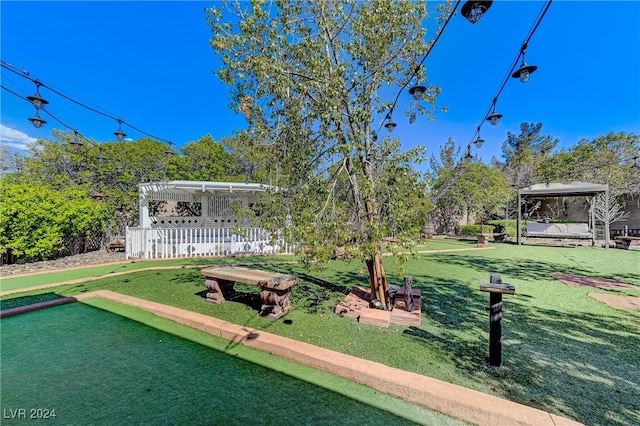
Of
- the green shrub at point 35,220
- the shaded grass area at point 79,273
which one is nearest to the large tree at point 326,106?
the shaded grass area at point 79,273

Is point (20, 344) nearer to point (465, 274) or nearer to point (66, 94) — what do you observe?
point (66, 94)

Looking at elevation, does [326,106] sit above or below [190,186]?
above

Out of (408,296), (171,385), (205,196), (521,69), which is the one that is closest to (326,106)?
(408,296)

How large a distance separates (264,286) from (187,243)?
247 inches

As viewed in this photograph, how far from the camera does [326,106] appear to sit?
10.6 ft

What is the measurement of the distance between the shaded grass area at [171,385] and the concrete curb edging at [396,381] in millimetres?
71

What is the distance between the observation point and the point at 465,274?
20.4 feet

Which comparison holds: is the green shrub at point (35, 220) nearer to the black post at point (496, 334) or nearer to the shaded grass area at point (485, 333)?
the shaded grass area at point (485, 333)

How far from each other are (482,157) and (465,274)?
19.3m

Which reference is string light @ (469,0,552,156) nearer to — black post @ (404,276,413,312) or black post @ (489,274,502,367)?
black post @ (489,274,502,367)

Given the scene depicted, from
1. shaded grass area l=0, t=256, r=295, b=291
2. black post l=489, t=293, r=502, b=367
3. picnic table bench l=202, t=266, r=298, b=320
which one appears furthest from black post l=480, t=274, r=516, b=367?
shaded grass area l=0, t=256, r=295, b=291

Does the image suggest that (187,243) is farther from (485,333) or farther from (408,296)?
(485,333)

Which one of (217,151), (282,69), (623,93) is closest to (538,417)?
(282,69)

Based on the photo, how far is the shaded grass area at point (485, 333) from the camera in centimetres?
208
